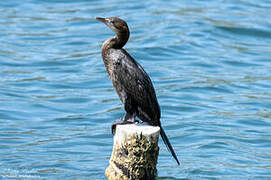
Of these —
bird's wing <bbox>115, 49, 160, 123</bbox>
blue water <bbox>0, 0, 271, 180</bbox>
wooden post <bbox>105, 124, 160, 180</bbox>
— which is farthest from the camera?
blue water <bbox>0, 0, 271, 180</bbox>

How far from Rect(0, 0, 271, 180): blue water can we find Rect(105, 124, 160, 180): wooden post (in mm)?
2456

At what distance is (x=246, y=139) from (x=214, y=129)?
67 centimetres

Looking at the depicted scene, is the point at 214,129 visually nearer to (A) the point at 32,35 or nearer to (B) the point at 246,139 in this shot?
(B) the point at 246,139

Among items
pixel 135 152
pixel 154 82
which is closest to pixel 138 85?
pixel 135 152

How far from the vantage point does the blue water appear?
10195 mm

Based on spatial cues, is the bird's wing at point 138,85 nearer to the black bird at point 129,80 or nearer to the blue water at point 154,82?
the black bird at point 129,80

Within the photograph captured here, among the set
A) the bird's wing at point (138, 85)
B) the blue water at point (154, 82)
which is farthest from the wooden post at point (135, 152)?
the blue water at point (154, 82)

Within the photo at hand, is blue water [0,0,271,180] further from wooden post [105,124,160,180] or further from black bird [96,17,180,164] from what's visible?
wooden post [105,124,160,180]

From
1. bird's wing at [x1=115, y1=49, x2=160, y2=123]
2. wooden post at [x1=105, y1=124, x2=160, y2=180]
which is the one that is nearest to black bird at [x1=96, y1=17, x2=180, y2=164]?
bird's wing at [x1=115, y1=49, x2=160, y2=123]

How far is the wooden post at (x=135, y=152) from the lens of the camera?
6.69 m

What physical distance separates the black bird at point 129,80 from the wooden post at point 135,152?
16.8 inches

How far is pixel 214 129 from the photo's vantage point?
11711 mm

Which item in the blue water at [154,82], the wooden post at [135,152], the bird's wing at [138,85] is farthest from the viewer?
the blue water at [154,82]

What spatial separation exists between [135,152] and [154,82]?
7382 mm
